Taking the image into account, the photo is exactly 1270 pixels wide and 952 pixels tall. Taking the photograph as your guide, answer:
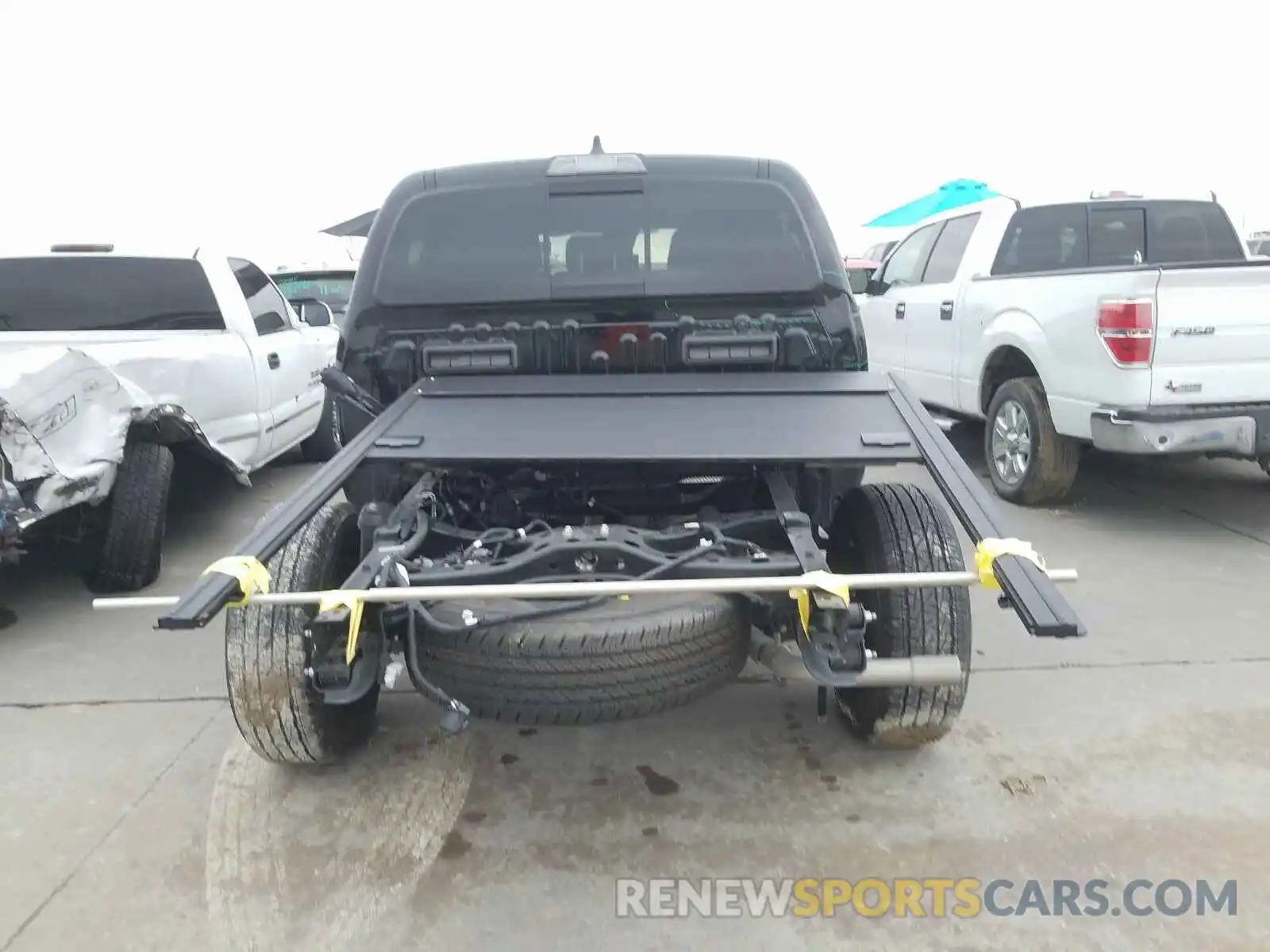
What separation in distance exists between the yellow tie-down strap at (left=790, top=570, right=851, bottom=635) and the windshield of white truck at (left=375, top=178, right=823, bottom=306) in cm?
159

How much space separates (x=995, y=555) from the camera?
225 centimetres

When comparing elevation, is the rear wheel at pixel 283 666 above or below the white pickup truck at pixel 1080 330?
below

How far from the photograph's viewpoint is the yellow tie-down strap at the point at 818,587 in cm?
226

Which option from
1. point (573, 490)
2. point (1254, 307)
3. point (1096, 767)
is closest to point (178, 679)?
point (573, 490)

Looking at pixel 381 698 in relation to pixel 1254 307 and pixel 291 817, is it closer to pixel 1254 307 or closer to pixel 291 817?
pixel 291 817

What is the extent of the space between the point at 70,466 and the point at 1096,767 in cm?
422

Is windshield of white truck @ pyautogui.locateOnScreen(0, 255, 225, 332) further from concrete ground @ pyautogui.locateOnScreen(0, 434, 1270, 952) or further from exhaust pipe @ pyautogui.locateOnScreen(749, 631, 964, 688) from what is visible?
exhaust pipe @ pyautogui.locateOnScreen(749, 631, 964, 688)

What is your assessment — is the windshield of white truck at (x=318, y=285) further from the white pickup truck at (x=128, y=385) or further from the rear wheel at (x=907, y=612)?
the rear wheel at (x=907, y=612)

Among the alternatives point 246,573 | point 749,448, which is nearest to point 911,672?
point 749,448

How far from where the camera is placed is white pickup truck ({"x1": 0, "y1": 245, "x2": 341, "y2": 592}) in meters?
4.16

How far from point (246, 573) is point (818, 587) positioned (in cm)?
135

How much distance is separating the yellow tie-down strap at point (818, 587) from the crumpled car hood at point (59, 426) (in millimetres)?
3250

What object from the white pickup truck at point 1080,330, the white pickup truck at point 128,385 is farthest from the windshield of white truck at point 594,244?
the white pickup truck at point 1080,330

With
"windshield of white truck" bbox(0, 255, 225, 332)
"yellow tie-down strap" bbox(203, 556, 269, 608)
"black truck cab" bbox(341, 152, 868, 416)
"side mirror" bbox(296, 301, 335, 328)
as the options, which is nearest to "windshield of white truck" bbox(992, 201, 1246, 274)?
"black truck cab" bbox(341, 152, 868, 416)
